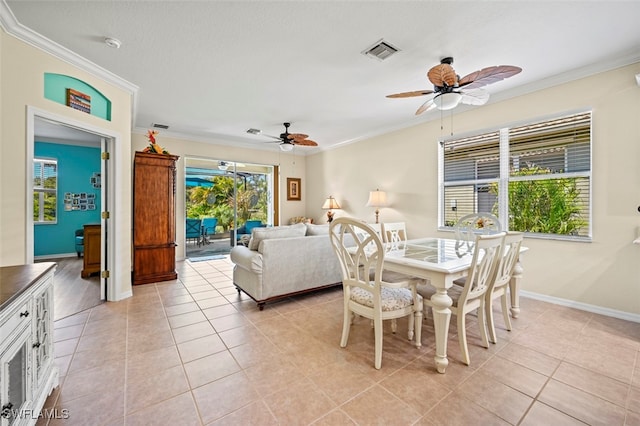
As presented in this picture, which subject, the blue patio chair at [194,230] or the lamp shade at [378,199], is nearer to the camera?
the lamp shade at [378,199]

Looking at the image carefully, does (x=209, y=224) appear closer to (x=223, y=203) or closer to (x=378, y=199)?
(x=223, y=203)

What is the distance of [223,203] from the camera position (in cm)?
652

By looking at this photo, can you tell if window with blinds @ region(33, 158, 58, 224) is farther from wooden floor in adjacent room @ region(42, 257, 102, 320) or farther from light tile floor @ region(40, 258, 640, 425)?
light tile floor @ region(40, 258, 640, 425)

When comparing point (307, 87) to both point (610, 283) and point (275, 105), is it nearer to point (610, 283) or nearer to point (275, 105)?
point (275, 105)

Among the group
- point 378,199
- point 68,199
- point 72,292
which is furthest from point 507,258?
point 68,199

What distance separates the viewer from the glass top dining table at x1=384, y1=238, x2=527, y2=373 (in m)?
1.93

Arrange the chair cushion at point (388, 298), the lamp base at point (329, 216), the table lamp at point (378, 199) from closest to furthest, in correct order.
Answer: the chair cushion at point (388, 298)
the table lamp at point (378, 199)
the lamp base at point (329, 216)

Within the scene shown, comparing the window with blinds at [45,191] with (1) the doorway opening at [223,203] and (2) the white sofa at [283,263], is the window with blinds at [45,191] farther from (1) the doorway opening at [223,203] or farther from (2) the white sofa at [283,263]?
(2) the white sofa at [283,263]

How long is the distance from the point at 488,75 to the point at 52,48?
4060 millimetres

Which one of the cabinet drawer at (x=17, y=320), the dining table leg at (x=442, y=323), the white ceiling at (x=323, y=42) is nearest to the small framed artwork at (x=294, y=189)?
the white ceiling at (x=323, y=42)

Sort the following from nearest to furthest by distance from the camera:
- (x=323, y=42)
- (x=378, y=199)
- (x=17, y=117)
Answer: (x=17, y=117) < (x=323, y=42) < (x=378, y=199)

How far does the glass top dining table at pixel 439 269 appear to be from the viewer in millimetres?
1930

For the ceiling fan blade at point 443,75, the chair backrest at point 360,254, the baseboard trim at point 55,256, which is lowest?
the baseboard trim at point 55,256

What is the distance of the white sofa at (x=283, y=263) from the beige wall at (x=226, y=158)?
3.04 metres
